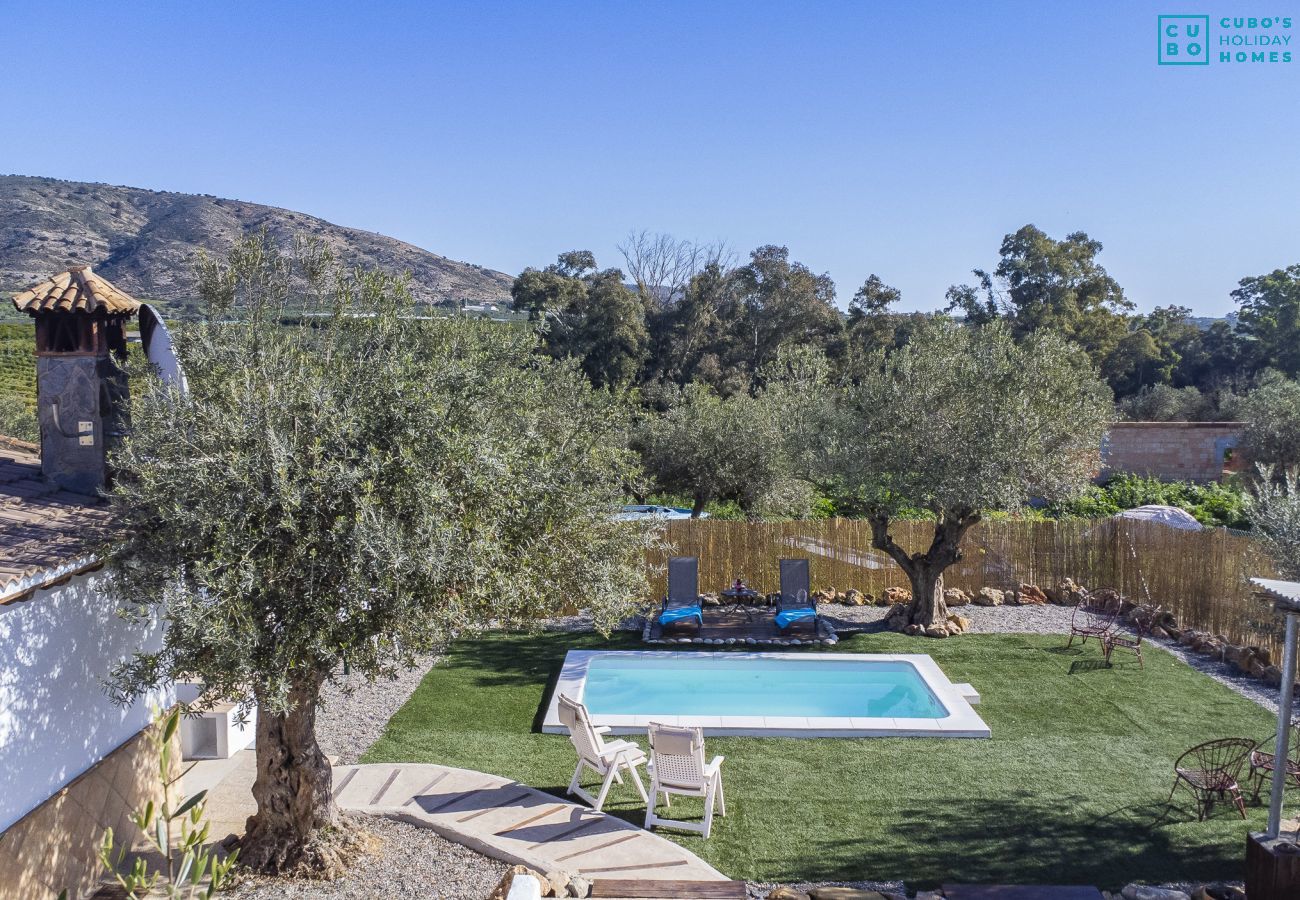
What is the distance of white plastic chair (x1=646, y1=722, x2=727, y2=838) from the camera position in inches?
301

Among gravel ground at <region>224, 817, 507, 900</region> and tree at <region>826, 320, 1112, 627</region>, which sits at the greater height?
tree at <region>826, 320, 1112, 627</region>

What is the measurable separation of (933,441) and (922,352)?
1490 mm

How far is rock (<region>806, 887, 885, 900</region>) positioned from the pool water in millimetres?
5297

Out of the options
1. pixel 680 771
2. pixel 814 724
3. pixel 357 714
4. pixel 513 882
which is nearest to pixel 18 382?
pixel 357 714

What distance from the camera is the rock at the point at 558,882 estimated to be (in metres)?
6.11

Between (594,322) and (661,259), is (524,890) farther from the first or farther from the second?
(661,259)

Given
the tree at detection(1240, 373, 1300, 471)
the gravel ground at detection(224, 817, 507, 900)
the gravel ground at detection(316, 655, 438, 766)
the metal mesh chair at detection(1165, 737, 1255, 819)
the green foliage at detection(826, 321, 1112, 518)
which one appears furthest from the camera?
the tree at detection(1240, 373, 1300, 471)

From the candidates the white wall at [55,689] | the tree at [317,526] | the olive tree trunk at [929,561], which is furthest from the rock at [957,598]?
the white wall at [55,689]

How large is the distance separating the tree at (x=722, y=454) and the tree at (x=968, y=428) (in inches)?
196

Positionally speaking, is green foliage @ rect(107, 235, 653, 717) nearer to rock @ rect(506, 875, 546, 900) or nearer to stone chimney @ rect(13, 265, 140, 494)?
rock @ rect(506, 875, 546, 900)

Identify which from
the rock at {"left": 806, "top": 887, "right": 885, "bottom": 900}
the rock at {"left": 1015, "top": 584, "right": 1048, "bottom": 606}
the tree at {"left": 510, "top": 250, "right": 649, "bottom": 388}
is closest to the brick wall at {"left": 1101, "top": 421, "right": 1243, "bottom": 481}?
the rock at {"left": 1015, "top": 584, "right": 1048, "bottom": 606}

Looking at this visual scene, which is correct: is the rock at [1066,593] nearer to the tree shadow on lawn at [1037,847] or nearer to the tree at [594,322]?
the tree shadow on lawn at [1037,847]

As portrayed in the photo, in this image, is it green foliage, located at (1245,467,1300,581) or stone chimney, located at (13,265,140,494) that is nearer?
stone chimney, located at (13,265,140,494)

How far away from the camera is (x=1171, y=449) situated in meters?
30.4
